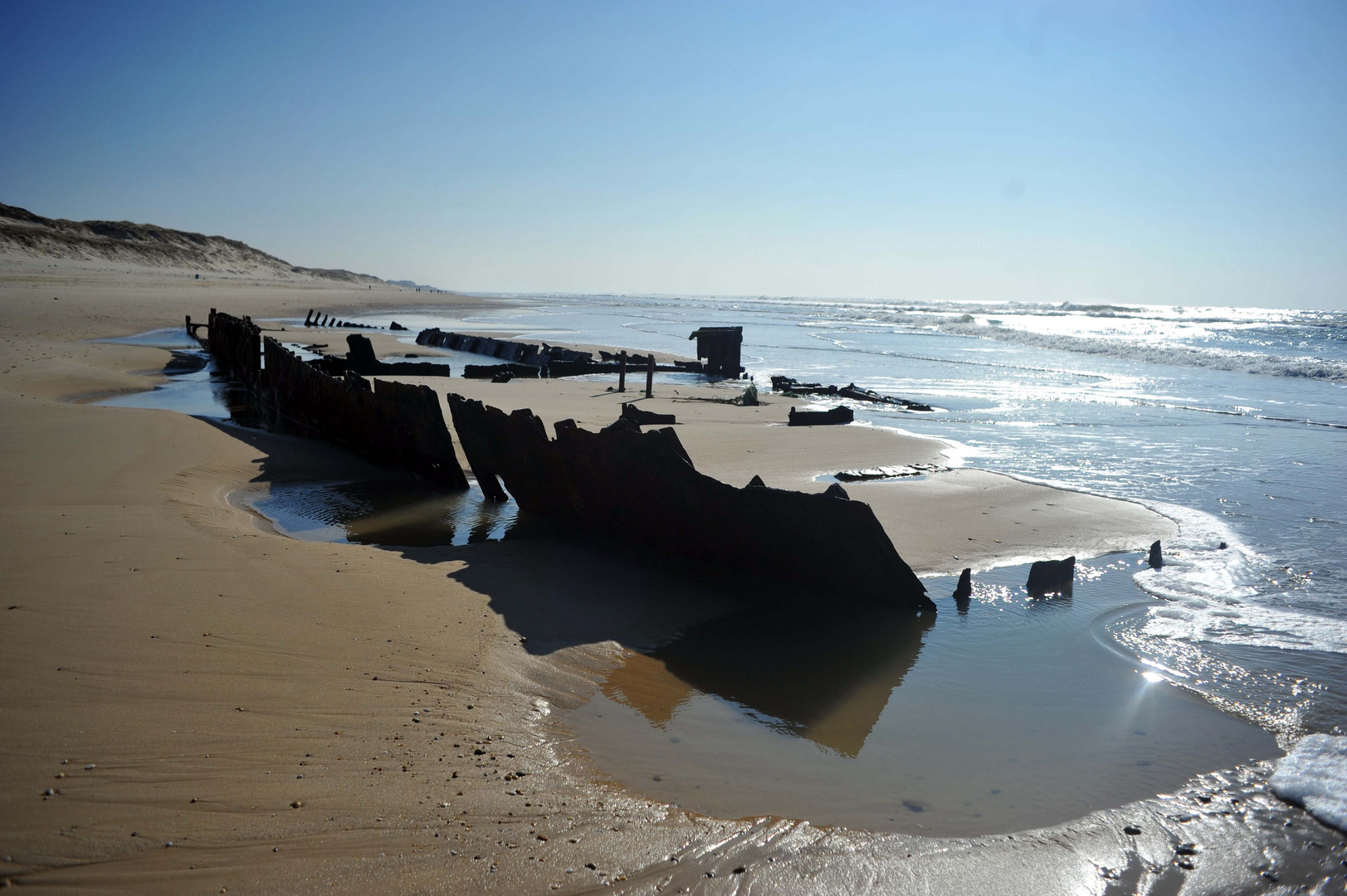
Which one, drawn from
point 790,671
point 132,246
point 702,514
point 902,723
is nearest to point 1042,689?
point 902,723

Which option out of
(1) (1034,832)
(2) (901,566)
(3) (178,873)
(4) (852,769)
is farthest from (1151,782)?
(3) (178,873)

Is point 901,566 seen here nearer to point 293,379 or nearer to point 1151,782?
point 1151,782

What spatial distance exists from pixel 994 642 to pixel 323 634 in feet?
14.9

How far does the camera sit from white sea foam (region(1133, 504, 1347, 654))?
600 centimetres

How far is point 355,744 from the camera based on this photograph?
3.48m

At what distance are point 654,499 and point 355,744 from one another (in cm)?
367

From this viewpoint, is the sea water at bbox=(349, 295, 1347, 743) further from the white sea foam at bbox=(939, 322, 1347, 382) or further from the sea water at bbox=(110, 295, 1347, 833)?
the white sea foam at bbox=(939, 322, 1347, 382)

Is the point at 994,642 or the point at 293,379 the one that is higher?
the point at 293,379

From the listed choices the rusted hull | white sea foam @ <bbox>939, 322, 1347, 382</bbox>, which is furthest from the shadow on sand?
white sea foam @ <bbox>939, 322, 1347, 382</bbox>

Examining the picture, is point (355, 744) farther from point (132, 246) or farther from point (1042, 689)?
point (132, 246)

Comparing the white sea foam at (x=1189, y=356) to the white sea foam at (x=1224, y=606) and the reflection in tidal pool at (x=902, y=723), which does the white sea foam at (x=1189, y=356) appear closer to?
the white sea foam at (x=1224, y=606)

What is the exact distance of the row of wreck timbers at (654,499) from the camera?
612cm

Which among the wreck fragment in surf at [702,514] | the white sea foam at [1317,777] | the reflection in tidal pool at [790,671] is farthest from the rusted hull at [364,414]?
the white sea foam at [1317,777]

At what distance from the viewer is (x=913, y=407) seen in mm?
19297
